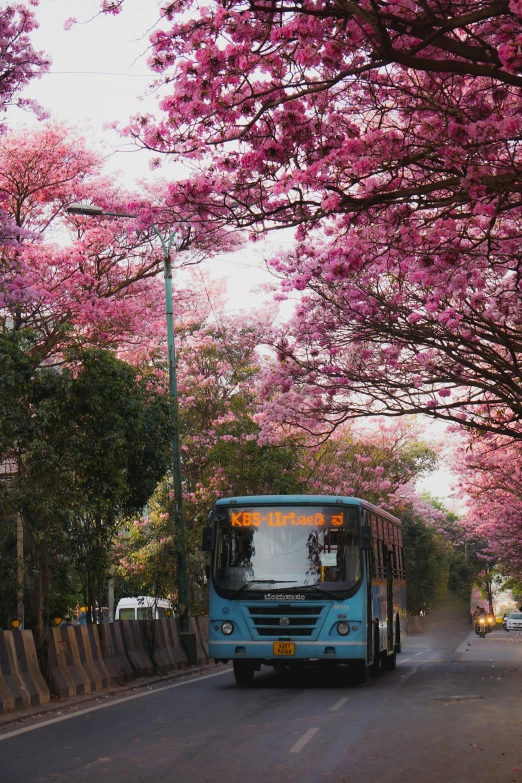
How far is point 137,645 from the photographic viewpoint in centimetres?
1995

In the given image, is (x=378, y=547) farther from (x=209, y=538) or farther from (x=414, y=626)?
(x=414, y=626)

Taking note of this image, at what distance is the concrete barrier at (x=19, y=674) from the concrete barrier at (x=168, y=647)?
6.06 m

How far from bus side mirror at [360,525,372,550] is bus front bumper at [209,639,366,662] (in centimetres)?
151

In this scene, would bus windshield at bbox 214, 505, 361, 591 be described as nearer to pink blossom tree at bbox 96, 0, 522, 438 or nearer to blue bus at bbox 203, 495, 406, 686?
blue bus at bbox 203, 495, 406, 686

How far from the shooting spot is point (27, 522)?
16.1m

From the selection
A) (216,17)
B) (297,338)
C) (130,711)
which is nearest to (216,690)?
(130,711)

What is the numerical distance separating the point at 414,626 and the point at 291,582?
43971 mm

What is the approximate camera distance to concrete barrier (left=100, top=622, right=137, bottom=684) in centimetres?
1806

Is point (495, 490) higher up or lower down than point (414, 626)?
higher up

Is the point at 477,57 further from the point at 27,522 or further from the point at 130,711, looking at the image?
the point at 27,522

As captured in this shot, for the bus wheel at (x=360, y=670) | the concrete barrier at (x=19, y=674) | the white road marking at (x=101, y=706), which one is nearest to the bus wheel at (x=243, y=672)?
the white road marking at (x=101, y=706)

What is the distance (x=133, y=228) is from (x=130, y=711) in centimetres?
1009

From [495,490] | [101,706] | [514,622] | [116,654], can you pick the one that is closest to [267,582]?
A: [116,654]

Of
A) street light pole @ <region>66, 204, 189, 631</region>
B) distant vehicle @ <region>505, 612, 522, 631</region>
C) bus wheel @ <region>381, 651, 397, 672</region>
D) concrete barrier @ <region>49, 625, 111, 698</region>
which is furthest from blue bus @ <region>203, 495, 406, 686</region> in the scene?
distant vehicle @ <region>505, 612, 522, 631</region>
